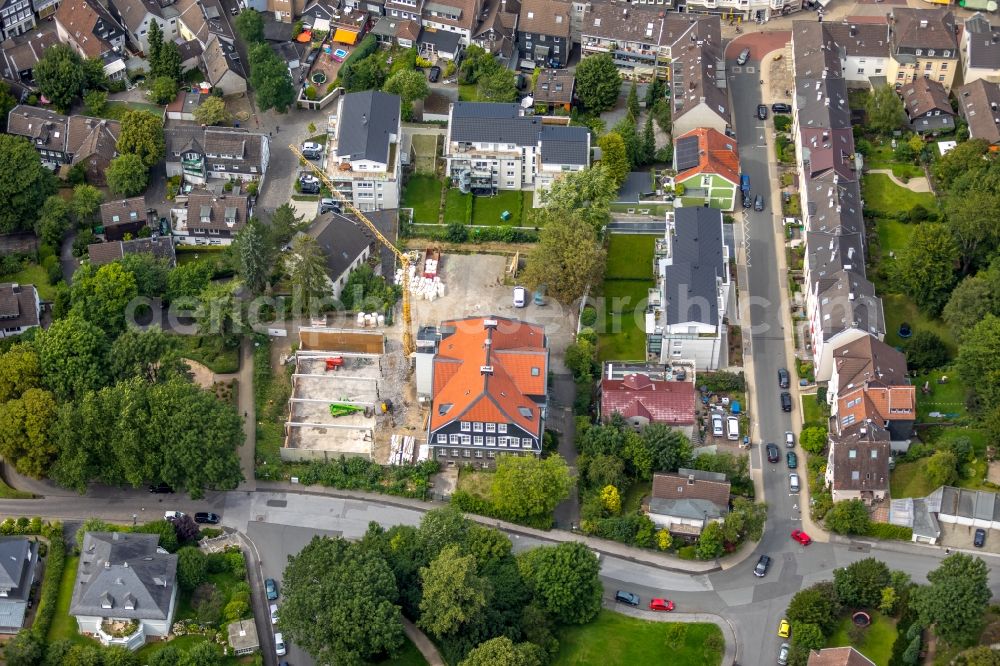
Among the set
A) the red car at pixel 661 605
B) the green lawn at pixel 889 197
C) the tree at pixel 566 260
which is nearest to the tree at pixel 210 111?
the tree at pixel 566 260

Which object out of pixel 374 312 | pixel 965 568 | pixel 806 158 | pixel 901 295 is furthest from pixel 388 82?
pixel 965 568

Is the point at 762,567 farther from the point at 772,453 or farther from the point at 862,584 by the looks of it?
the point at 772,453

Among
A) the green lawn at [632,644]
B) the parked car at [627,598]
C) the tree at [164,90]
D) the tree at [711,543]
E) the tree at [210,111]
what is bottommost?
the green lawn at [632,644]

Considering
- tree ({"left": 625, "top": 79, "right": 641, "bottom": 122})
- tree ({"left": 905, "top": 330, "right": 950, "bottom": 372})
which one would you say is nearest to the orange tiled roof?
tree ({"left": 625, "top": 79, "right": 641, "bottom": 122})

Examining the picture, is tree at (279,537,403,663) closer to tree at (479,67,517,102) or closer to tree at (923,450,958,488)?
tree at (923,450,958,488)

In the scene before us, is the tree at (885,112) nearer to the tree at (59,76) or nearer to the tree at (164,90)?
the tree at (164,90)

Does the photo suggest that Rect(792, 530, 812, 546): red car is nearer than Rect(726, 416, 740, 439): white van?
Yes

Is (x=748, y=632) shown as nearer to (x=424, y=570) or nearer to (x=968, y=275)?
(x=424, y=570)
